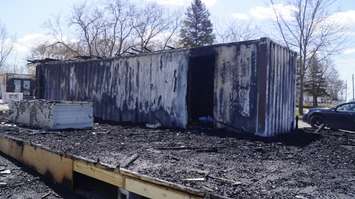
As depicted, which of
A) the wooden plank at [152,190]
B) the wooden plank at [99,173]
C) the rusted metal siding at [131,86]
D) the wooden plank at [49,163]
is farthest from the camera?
the rusted metal siding at [131,86]

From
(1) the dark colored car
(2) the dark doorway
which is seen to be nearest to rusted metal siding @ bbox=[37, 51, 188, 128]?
(2) the dark doorway

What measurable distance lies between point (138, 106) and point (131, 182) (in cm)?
746

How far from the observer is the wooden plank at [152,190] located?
14.4 feet

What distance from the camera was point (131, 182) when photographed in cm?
513

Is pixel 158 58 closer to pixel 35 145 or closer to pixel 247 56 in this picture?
pixel 247 56

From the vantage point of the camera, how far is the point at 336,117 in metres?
14.9

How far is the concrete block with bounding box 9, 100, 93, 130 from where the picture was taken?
34.0 feet

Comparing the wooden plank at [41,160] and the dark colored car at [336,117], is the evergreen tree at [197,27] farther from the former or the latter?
the wooden plank at [41,160]

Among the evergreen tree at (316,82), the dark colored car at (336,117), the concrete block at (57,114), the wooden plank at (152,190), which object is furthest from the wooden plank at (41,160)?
the evergreen tree at (316,82)

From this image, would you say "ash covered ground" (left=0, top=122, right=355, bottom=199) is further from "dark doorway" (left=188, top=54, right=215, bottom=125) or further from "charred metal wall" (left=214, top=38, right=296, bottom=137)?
"dark doorway" (left=188, top=54, right=215, bottom=125)

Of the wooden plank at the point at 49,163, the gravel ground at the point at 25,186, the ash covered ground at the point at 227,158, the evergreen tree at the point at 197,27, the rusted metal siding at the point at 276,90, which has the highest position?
the evergreen tree at the point at 197,27

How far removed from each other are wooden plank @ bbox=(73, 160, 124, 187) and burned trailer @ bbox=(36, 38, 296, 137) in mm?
4716

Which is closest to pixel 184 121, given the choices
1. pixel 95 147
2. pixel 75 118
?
pixel 75 118

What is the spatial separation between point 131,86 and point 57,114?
2.99m
